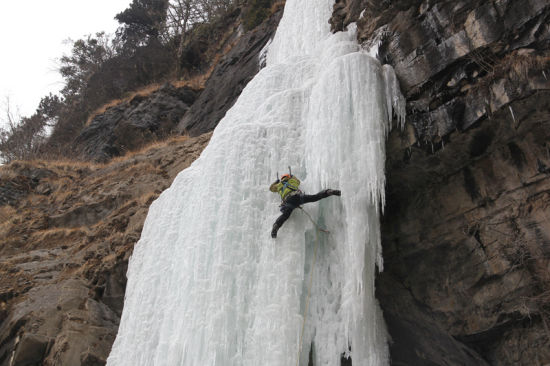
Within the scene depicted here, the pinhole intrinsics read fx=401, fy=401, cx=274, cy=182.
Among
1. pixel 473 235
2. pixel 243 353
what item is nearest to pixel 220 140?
pixel 243 353

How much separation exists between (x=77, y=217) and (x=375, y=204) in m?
8.16

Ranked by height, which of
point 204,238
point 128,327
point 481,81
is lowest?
point 128,327

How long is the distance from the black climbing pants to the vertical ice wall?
133mm

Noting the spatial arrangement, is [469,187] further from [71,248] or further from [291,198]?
[71,248]

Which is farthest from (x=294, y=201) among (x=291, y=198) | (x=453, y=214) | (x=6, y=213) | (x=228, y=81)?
(x=6, y=213)

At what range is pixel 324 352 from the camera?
4.16 m

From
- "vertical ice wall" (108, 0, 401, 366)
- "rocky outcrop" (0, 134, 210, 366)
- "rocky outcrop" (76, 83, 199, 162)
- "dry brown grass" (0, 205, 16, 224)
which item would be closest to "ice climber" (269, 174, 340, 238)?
"vertical ice wall" (108, 0, 401, 366)

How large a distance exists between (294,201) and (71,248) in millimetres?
6408

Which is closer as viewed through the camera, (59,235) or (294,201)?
(294,201)

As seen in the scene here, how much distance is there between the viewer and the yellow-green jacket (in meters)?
4.60

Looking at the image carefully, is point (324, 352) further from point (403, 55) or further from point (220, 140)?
point (403, 55)

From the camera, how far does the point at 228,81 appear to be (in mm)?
12867

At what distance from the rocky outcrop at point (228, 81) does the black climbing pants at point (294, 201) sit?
7491 mm

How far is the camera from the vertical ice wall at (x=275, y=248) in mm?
4145
